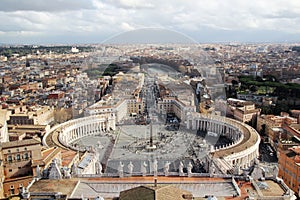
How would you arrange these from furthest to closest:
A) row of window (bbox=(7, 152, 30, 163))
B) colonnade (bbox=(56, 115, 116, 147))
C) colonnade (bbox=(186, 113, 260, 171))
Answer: colonnade (bbox=(56, 115, 116, 147))
colonnade (bbox=(186, 113, 260, 171))
row of window (bbox=(7, 152, 30, 163))

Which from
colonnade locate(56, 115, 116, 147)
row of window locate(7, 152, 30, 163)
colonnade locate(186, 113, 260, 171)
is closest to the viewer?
row of window locate(7, 152, 30, 163)

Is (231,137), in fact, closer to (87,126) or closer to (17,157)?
(87,126)

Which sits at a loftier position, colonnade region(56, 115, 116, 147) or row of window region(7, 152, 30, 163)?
row of window region(7, 152, 30, 163)

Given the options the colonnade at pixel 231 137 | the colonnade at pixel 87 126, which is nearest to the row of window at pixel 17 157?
the colonnade at pixel 231 137

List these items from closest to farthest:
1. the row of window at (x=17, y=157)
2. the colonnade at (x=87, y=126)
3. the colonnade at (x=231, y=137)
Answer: the row of window at (x=17, y=157) → the colonnade at (x=231, y=137) → the colonnade at (x=87, y=126)

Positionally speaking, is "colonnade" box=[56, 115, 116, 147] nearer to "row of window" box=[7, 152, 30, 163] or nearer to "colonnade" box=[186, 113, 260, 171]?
"colonnade" box=[186, 113, 260, 171]

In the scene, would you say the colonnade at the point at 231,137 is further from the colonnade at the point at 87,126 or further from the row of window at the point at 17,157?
the row of window at the point at 17,157

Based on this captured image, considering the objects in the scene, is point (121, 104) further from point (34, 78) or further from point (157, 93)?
point (34, 78)

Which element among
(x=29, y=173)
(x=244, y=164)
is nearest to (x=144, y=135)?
(x=244, y=164)

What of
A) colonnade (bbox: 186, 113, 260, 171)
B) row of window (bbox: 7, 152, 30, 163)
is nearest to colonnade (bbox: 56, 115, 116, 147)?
colonnade (bbox: 186, 113, 260, 171)

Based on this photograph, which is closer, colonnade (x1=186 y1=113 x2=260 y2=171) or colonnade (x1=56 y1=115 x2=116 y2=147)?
colonnade (x1=186 y1=113 x2=260 y2=171)

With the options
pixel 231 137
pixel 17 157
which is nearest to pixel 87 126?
pixel 231 137
